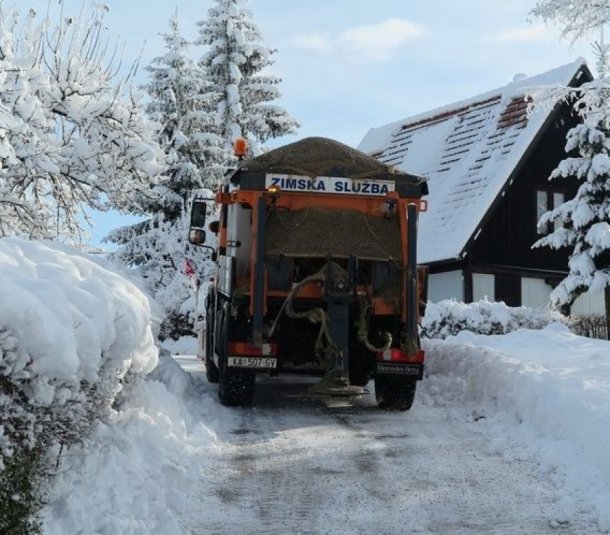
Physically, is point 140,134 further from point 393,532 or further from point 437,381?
point 393,532

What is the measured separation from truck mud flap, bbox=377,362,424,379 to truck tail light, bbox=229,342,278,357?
1.24 meters

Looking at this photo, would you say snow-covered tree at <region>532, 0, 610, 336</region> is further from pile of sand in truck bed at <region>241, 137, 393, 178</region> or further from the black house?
pile of sand in truck bed at <region>241, 137, 393, 178</region>

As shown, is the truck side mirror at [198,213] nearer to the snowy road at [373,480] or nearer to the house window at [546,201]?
the snowy road at [373,480]

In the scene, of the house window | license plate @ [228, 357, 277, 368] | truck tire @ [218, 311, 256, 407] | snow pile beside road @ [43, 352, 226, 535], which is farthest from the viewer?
the house window

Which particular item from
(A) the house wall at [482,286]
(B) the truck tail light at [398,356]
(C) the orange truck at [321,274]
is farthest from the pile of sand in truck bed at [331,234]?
(A) the house wall at [482,286]

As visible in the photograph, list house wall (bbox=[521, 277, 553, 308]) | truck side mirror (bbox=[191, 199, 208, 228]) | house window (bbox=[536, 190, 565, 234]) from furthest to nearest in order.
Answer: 1. house window (bbox=[536, 190, 565, 234])
2. house wall (bbox=[521, 277, 553, 308])
3. truck side mirror (bbox=[191, 199, 208, 228])

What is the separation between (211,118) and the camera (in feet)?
87.8

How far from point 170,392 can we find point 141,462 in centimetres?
332

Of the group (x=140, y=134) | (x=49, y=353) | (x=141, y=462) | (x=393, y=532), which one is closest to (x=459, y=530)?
(x=393, y=532)

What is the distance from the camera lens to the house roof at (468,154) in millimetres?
25375

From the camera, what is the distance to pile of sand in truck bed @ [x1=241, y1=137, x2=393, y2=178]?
9930 mm

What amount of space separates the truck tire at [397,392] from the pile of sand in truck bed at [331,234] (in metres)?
1.45

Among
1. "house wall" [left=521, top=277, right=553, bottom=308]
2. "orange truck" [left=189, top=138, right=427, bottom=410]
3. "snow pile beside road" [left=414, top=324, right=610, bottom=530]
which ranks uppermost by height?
"house wall" [left=521, top=277, right=553, bottom=308]

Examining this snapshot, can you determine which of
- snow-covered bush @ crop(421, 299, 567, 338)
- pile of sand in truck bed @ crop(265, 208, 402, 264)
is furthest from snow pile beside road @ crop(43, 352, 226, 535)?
snow-covered bush @ crop(421, 299, 567, 338)
